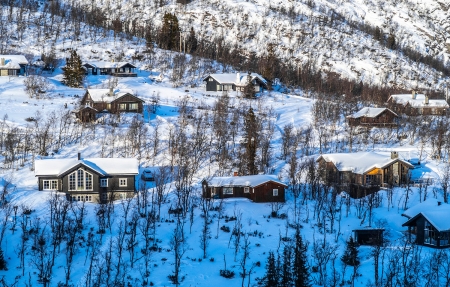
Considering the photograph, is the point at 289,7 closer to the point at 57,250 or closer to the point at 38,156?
the point at 38,156

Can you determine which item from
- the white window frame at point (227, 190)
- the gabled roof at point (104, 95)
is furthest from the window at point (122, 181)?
the gabled roof at point (104, 95)

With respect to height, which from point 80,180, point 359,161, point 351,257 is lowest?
point 351,257

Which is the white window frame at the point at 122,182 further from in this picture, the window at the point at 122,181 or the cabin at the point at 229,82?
the cabin at the point at 229,82

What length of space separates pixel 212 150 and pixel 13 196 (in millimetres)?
22424

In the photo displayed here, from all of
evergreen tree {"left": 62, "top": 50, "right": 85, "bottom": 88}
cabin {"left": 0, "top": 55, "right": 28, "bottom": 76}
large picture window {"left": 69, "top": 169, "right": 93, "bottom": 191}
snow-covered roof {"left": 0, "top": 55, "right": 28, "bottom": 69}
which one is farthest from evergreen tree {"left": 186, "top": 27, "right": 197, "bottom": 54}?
large picture window {"left": 69, "top": 169, "right": 93, "bottom": 191}

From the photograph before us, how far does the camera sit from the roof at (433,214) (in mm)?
41250

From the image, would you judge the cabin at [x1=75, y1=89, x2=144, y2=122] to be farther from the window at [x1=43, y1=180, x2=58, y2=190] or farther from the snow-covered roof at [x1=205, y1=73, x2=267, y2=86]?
the window at [x1=43, y1=180, x2=58, y2=190]

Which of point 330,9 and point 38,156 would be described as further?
point 330,9

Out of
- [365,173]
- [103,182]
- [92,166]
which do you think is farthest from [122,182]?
[365,173]

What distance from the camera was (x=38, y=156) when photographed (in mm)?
58812

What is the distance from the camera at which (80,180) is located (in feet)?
163

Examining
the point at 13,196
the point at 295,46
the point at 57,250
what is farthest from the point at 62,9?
the point at 57,250

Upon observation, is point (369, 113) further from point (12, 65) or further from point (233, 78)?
point (12, 65)

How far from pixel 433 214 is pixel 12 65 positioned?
63.4 meters
